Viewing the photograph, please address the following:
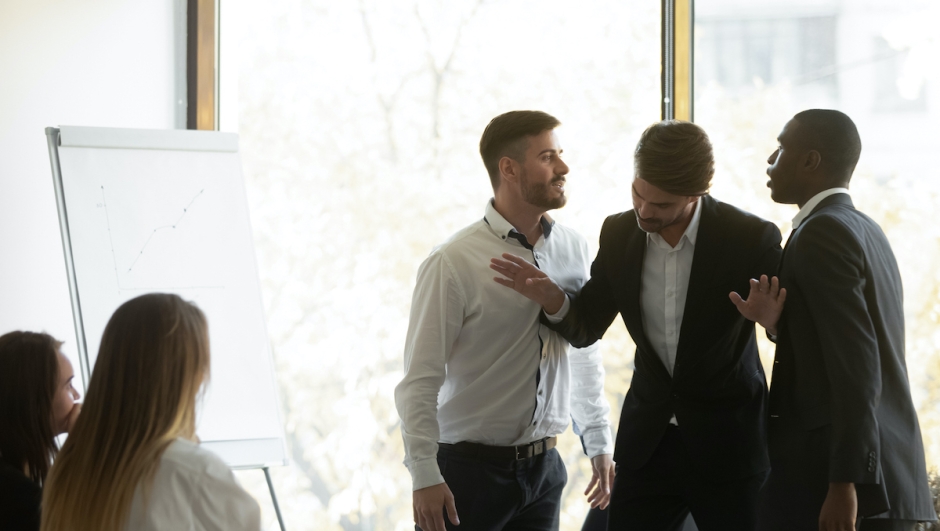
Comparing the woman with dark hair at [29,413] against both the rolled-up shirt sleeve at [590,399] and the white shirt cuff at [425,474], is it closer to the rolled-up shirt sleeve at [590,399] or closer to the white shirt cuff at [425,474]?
the white shirt cuff at [425,474]

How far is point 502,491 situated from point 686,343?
637mm

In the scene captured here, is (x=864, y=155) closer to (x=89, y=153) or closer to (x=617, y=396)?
(x=617, y=396)

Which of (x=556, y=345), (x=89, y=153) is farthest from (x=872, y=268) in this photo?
(x=89, y=153)

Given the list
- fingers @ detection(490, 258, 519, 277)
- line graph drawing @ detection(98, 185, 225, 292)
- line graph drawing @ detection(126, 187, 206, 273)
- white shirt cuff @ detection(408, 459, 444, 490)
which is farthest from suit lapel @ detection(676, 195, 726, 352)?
line graph drawing @ detection(126, 187, 206, 273)

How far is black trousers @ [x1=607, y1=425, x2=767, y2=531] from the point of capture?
1.83 m

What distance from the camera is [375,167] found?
136 inches

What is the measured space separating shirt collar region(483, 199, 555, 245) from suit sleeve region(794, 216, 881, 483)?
78 cm

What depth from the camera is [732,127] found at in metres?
3.14

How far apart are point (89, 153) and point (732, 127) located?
2.53m

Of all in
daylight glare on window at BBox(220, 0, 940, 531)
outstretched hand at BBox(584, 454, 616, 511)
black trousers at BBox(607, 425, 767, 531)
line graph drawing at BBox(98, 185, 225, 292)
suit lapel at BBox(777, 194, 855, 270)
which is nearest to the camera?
suit lapel at BBox(777, 194, 855, 270)

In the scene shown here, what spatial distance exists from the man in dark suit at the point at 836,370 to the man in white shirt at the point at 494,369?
0.60 m

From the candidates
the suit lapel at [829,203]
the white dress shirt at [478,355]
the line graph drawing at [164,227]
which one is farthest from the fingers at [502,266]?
the line graph drawing at [164,227]

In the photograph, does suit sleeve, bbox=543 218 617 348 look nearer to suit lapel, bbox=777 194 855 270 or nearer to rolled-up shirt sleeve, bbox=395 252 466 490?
rolled-up shirt sleeve, bbox=395 252 466 490

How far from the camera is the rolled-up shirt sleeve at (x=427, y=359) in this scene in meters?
1.90
